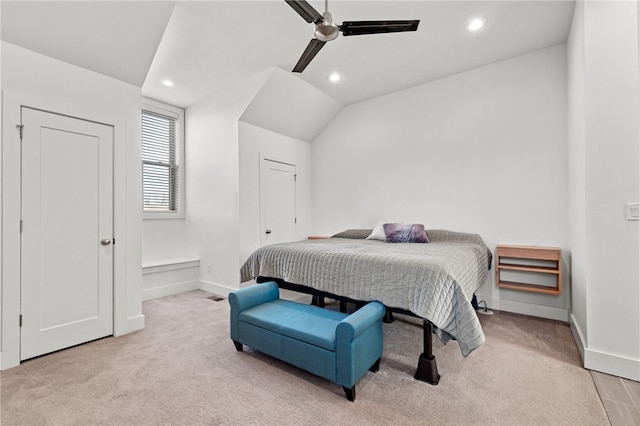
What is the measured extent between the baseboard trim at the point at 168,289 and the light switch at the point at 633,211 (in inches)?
205

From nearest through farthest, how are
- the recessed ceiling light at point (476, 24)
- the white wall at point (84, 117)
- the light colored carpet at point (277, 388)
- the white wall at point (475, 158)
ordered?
1. the light colored carpet at point (277, 388)
2. the white wall at point (84, 117)
3. the recessed ceiling light at point (476, 24)
4. the white wall at point (475, 158)

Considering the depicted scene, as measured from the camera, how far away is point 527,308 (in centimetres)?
344

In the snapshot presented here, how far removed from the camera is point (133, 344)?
2705 mm

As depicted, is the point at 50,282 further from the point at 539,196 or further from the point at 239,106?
the point at 539,196

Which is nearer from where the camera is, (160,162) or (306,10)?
(306,10)

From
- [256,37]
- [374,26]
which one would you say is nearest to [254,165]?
[256,37]

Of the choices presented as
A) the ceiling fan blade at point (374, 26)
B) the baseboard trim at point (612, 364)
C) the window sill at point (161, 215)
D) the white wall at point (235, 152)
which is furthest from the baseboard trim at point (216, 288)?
the baseboard trim at point (612, 364)

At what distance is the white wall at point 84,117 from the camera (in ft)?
7.64

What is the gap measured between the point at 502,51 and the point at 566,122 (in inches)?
43.9

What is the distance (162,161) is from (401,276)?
449 centimetres

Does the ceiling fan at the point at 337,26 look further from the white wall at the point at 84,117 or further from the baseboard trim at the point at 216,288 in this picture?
the baseboard trim at the point at 216,288

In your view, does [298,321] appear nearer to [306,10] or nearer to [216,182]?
[306,10]

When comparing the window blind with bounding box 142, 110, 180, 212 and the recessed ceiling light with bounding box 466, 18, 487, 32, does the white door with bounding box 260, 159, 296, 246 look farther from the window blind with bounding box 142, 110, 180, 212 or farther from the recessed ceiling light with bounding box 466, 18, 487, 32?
the recessed ceiling light with bounding box 466, 18, 487, 32

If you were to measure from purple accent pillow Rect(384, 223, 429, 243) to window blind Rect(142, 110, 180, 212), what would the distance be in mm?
3667
